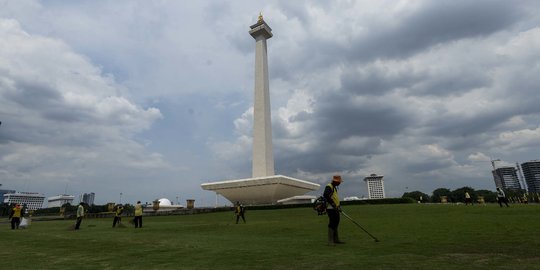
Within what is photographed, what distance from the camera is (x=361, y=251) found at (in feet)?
22.3

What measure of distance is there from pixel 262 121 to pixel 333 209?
4248 cm

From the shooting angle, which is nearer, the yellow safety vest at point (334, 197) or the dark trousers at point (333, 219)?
the dark trousers at point (333, 219)

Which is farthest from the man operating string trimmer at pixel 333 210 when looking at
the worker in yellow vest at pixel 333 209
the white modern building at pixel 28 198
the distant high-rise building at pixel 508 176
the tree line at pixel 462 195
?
the white modern building at pixel 28 198

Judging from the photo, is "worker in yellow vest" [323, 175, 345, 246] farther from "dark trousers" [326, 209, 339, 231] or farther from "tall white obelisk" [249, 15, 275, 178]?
"tall white obelisk" [249, 15, 275, 178]

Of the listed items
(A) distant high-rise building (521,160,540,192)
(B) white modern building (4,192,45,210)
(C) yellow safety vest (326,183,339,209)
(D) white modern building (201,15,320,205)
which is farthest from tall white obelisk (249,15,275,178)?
(B) white modern building (4,192,45,210)

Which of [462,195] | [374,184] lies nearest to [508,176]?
[374,184]

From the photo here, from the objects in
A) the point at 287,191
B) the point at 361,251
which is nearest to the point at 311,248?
the point at 361,251

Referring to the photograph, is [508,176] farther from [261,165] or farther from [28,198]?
[28,198]

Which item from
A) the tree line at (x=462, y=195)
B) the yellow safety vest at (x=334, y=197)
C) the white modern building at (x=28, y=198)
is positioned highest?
the white modern building at (x=28, y=198)

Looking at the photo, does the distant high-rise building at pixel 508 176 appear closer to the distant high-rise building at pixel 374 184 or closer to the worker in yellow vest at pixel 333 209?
the distant high-rise building at pixel 374 184

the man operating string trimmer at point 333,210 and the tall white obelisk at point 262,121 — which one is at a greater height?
the tall white obelisk at point 262,121

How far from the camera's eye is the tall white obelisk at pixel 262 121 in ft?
165

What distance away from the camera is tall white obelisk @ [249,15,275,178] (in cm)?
5017

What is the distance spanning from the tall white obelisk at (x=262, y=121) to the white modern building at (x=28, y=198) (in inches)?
7085
